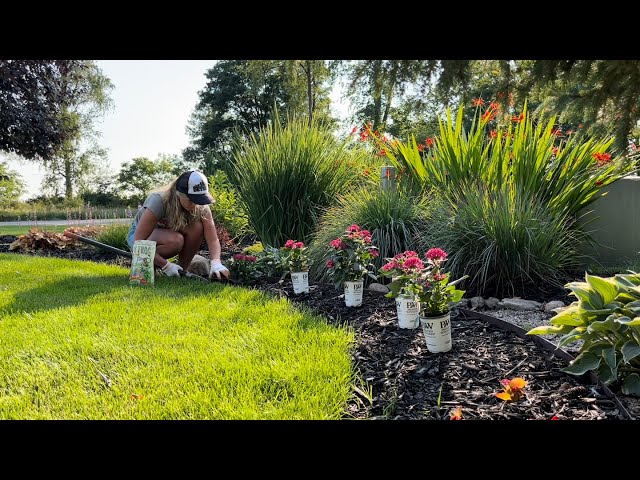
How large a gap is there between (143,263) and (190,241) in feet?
2.16

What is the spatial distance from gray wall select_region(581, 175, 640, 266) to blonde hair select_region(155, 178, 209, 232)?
12.8 ft

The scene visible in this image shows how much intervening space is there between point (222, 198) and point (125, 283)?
3140 mm

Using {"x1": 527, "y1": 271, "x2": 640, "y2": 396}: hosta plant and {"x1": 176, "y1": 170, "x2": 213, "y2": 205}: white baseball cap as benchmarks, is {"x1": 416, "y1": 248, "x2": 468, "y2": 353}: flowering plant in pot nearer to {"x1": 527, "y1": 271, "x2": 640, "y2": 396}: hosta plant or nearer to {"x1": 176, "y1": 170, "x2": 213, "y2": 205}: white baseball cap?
{"x1": 527, "y1": 271, "x2": 640, "y2": 396}: hosta plant

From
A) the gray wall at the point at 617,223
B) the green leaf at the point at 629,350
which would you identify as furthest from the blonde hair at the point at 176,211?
the gray wall at the point at 617,223

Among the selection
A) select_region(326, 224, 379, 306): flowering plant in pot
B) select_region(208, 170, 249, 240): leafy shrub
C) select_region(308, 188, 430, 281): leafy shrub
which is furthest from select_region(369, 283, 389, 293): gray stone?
select_region(208, 170, 249, 240): leafy shrub

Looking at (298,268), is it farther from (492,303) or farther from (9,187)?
(9,187)

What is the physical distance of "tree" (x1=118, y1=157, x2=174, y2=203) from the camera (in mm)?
20344

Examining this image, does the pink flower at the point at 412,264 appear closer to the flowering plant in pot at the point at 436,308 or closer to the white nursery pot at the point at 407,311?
the flowering plant in pot at the point at 436,308
